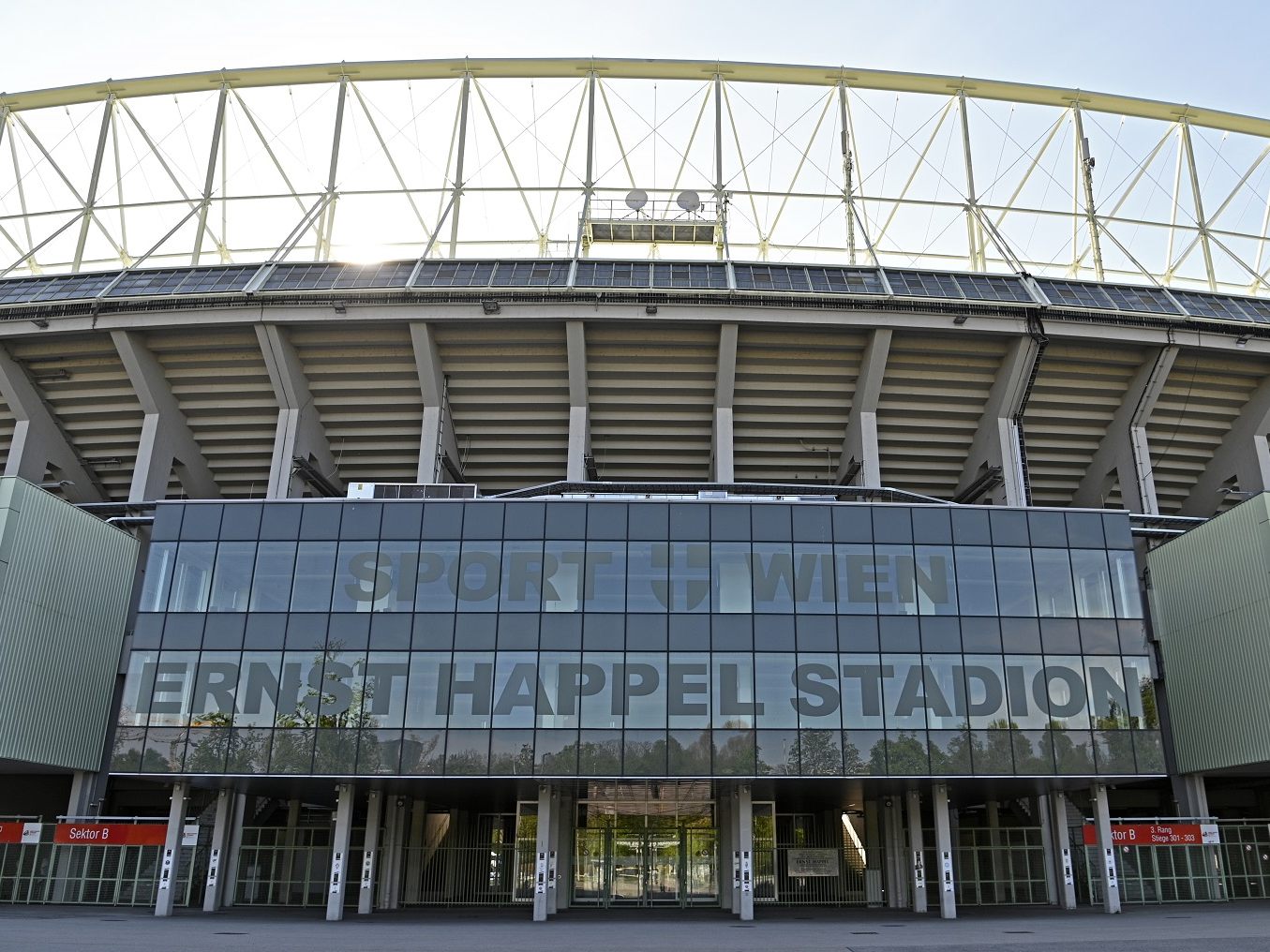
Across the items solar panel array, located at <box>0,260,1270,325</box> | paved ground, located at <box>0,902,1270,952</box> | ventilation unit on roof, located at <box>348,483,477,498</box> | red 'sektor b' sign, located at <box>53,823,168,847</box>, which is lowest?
paved ground, located at <box>0,902,1270,952</box>

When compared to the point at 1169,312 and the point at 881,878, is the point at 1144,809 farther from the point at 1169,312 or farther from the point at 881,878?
the point at 1169,312

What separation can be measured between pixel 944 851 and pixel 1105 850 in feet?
13.8

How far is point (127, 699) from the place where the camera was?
83.9ft

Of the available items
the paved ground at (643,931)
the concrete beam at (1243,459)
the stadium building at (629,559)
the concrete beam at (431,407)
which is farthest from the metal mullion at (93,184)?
the concrete beam at (1243,459)

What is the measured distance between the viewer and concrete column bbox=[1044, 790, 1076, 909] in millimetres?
27031

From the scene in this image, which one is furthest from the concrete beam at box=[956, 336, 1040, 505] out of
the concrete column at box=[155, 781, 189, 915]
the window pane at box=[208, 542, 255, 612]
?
the concrete column at box=[155, 781, 189, 915]

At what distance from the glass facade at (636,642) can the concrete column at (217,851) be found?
2.82 m

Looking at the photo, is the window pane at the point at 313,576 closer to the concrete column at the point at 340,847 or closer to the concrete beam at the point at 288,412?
the concrete column at the point at 340,847

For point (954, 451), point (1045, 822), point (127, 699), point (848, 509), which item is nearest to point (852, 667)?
point (848, 509)

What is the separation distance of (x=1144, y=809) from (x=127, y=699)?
3443cm

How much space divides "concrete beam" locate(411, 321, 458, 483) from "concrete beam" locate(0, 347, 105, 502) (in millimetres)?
13535

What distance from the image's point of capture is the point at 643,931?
71.3 feet

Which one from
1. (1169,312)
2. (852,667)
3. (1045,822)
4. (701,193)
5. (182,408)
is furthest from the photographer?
(701,193)

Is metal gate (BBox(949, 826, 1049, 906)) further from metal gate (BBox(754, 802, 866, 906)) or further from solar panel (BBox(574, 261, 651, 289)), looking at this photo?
solar panel (BBox(574, 261, 651, 289))
